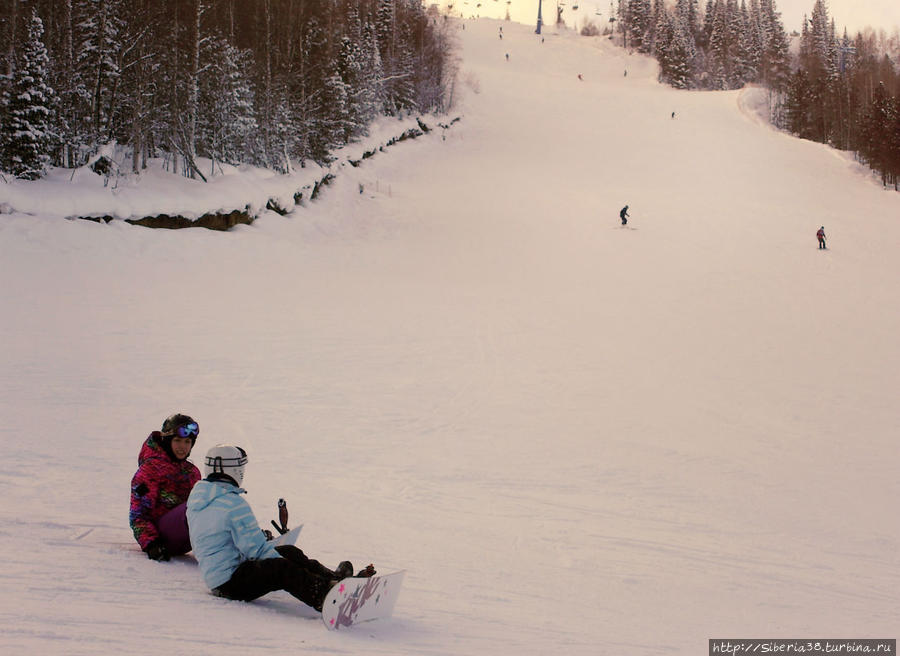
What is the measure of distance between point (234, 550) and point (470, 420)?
6.28 meters

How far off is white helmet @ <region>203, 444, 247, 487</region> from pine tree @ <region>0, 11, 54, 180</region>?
16.1m

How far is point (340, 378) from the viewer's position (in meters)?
11.3

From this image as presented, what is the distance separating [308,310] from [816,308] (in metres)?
13.5

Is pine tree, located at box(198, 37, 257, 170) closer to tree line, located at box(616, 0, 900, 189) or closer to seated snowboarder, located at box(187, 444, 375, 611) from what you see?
seated snowboarder, located at box(187, 444, 375, 611)

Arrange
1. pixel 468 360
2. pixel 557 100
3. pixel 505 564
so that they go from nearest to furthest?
pixel 505 564, pixel 468 360, pixel 557 100

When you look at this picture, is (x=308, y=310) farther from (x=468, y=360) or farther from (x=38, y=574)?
(x=38, y=574)

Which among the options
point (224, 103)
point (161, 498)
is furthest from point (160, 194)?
point (161, 498)

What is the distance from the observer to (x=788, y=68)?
253 feet

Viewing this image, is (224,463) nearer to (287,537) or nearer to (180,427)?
(180,427)

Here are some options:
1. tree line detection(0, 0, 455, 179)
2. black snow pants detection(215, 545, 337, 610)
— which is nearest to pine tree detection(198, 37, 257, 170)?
tree line detection(0, 0, 455, 179)

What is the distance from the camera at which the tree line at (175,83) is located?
1686 cm

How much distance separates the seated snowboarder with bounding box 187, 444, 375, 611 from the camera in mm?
3793

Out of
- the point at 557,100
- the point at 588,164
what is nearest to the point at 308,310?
the point at 588,164

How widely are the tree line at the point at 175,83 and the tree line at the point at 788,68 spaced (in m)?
34.4
